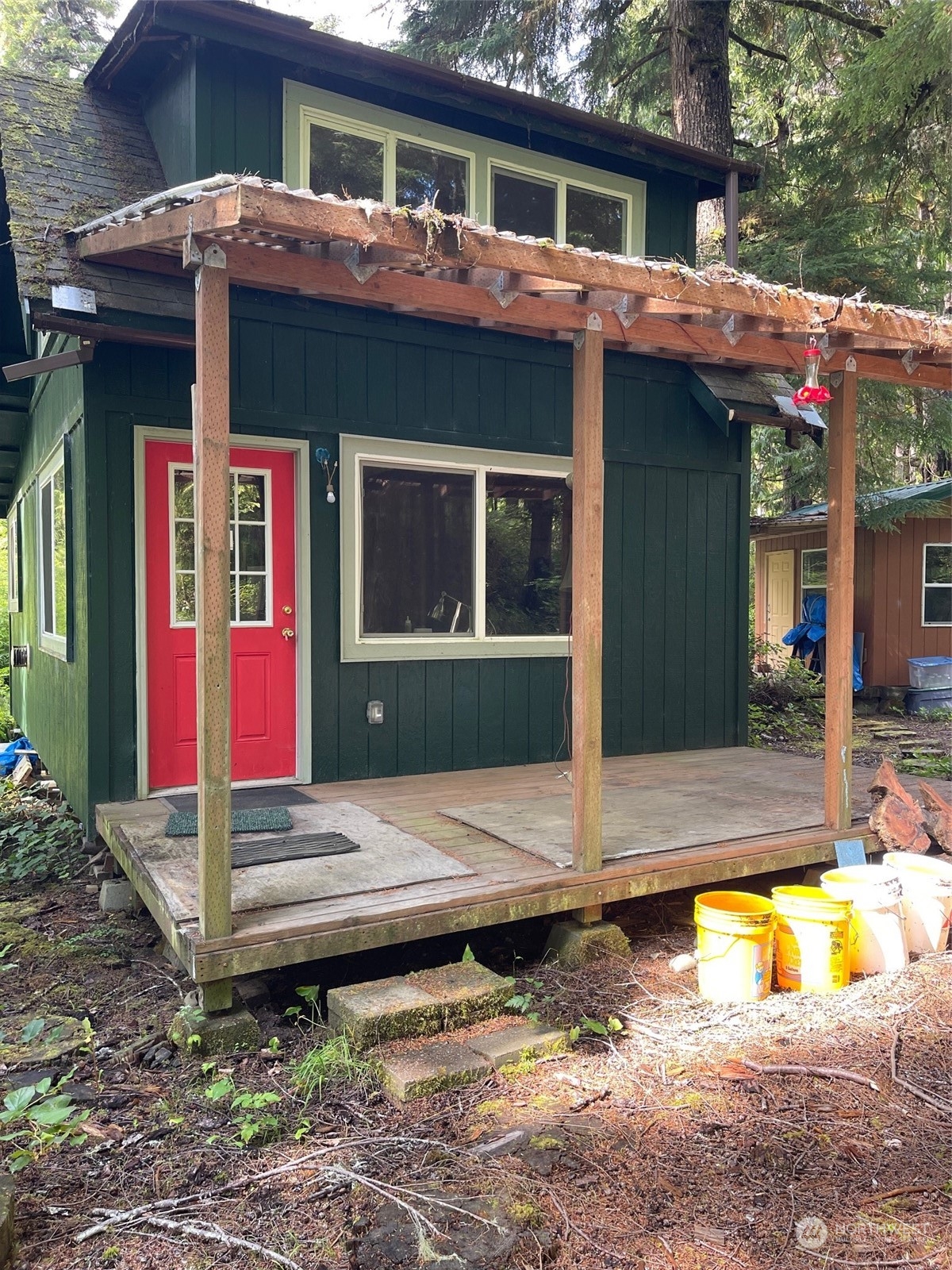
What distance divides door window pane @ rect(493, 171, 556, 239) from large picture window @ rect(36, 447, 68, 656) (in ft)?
10.9

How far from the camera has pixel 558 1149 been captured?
2.56m

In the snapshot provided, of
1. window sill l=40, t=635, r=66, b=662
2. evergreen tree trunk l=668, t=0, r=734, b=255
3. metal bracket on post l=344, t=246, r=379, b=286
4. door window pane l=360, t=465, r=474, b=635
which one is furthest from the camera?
evergreen tree trunk l=668, t=0, r=734, b=255

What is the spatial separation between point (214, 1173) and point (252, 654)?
10.4 feet

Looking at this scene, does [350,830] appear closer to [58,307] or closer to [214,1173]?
[214,1173]

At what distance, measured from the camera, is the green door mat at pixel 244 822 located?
427 centimetres

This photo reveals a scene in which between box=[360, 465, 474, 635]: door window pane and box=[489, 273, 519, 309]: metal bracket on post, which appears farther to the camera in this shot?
box=[360, 465, 474, 635]: door window pane

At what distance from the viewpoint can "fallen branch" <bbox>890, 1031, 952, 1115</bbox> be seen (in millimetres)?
2871

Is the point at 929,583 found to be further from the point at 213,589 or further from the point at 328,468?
the point at 213,589

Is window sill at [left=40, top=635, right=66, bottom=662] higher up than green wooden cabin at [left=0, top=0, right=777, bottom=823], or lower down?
lower down

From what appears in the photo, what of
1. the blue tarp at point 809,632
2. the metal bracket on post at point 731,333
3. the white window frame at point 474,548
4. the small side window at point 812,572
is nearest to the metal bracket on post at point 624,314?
the metal bracket on post at point 731,333

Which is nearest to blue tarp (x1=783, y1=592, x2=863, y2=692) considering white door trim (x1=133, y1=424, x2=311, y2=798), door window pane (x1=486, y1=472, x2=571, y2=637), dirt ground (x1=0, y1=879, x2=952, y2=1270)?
door window pane (x1=486, y1=472, x2=571, y2=637)

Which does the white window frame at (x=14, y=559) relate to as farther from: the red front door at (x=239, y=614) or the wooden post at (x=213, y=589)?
the wooden post at (x=213, y=589)

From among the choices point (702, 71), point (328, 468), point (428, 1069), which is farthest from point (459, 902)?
point (702, 71)

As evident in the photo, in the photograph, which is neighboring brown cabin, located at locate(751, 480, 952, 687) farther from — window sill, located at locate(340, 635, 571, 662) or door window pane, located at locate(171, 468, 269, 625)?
door window pane, located at locate(171, 468, 269, 625)
